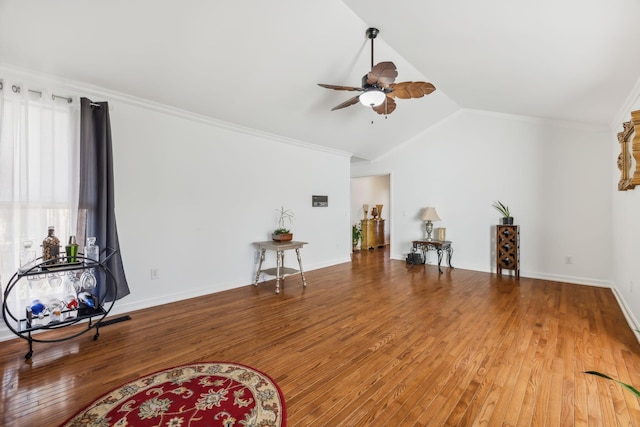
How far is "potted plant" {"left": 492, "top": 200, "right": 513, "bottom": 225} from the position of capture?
519 centimetres

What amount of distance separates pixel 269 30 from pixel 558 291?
5.23 meters

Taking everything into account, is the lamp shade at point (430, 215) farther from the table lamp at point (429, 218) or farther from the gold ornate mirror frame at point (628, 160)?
the gold ornate mirror frame at point (628, 160)

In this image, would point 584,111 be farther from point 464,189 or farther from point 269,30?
point 269,30

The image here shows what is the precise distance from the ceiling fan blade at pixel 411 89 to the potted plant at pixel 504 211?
3.34m

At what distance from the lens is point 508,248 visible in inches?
203

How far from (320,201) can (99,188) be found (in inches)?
145

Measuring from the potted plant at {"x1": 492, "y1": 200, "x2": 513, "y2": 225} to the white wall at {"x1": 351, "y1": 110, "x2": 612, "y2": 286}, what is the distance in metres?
0.09

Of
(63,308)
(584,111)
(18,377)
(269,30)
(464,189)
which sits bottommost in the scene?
(18,377)

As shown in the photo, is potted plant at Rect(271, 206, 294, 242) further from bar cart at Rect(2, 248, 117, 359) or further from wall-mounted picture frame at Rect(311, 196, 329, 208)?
bar cart at Rect(2, 248, 117, 359)

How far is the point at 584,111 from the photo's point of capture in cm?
395

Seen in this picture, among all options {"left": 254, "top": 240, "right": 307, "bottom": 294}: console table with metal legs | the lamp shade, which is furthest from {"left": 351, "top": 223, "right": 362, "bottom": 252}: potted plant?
{"left": 254, "top": 240, "right": 307, "bottom": 294}: console table with metal legs

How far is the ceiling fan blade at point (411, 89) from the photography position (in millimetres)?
2965

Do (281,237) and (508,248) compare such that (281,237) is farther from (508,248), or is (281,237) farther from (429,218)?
(508,248)

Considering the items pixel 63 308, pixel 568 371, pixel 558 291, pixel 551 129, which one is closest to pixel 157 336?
pixel 63 308
